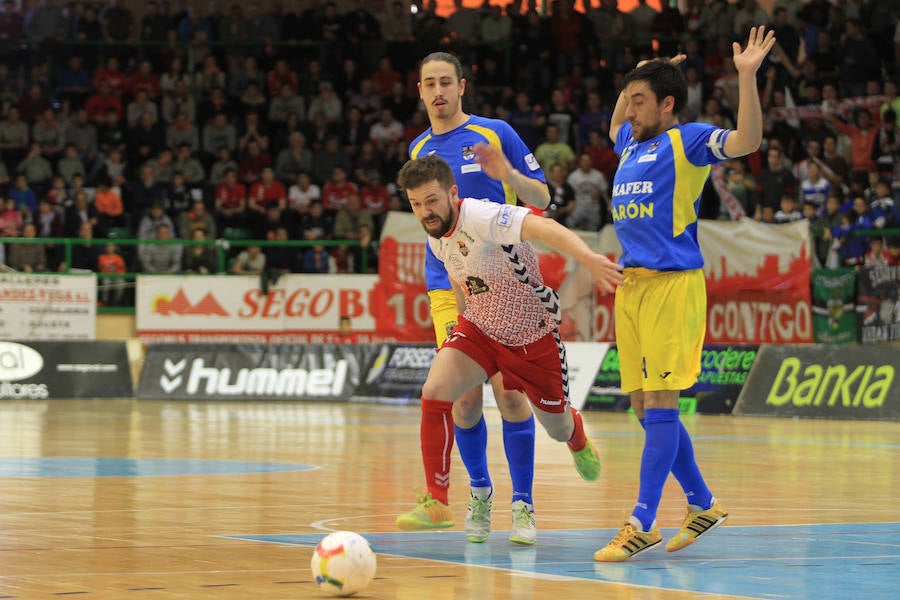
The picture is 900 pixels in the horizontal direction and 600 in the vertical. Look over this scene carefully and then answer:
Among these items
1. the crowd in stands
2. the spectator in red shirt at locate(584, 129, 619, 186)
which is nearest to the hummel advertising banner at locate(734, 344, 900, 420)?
the crowd in stands

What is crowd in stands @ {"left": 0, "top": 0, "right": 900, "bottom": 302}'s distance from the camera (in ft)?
77.3

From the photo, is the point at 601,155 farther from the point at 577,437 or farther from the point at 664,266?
the point at 664,266

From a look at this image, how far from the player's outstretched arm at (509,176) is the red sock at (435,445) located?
46.2 inches

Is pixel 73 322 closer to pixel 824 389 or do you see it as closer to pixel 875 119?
pixel 824 389

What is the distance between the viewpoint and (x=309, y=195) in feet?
86.7

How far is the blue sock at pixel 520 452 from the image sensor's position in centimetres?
771

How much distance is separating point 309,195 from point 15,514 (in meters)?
18.3

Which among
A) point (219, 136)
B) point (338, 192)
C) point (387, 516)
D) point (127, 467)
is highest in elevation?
point (219, 136)

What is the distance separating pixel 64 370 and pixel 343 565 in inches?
715

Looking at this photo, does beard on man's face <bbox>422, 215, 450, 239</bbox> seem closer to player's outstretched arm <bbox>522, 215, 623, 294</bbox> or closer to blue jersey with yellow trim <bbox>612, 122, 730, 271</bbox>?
player's outstretched arm <bbox>522, 215, 623, 294</bbox>

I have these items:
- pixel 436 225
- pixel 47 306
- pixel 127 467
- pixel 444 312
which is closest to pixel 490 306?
pixel 436 225

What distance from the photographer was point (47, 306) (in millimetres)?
23172

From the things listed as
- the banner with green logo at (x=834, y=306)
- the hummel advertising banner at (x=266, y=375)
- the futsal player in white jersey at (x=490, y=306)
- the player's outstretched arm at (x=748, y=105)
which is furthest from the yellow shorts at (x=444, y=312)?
the hummel advertising banner at (x=266, y=375)

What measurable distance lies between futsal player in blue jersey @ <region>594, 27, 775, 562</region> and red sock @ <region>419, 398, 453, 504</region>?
985mm
